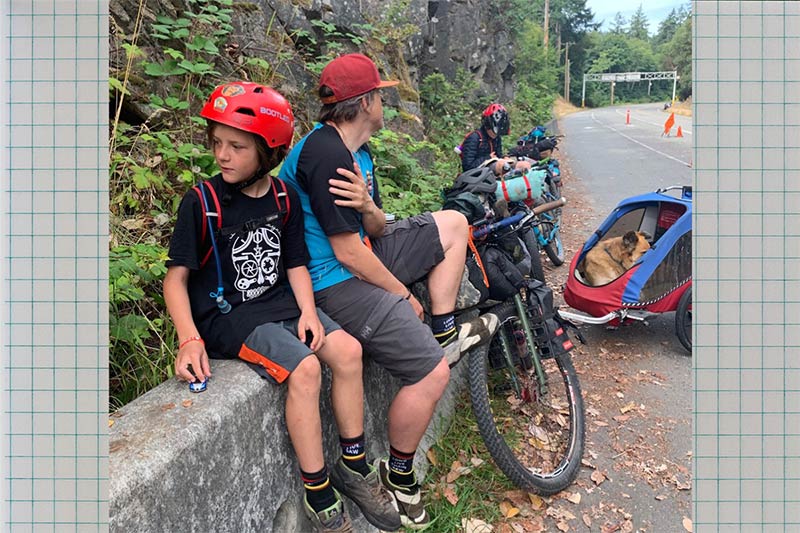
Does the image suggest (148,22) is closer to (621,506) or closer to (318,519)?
(318,519)

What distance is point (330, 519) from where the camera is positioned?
206cm

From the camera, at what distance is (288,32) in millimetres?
6047

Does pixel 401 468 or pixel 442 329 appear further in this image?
pixel 442 329

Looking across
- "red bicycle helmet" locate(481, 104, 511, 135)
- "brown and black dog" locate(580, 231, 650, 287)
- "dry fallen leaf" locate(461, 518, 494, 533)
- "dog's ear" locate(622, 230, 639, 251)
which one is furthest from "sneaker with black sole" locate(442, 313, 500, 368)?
"red bicycle helmet" locate(481, 104, 511, 135)

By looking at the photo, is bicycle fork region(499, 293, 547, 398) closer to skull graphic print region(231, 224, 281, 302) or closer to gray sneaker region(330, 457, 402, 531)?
gray sneaker region(330, 457, 402, 531)

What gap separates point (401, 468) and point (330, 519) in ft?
1.56

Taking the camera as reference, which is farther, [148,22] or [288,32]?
[288,32]

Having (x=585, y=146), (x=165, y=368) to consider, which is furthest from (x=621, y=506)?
(x=585, y=146)

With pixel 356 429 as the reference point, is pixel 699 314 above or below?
above

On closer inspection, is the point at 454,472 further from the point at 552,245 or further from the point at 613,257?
the point at 552,245

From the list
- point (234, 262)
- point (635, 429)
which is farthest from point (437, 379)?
point (635, 429)

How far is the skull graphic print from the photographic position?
6.94ft

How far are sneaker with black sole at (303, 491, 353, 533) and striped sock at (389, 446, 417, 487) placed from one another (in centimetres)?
40

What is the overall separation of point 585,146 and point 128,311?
2190 centimetres
